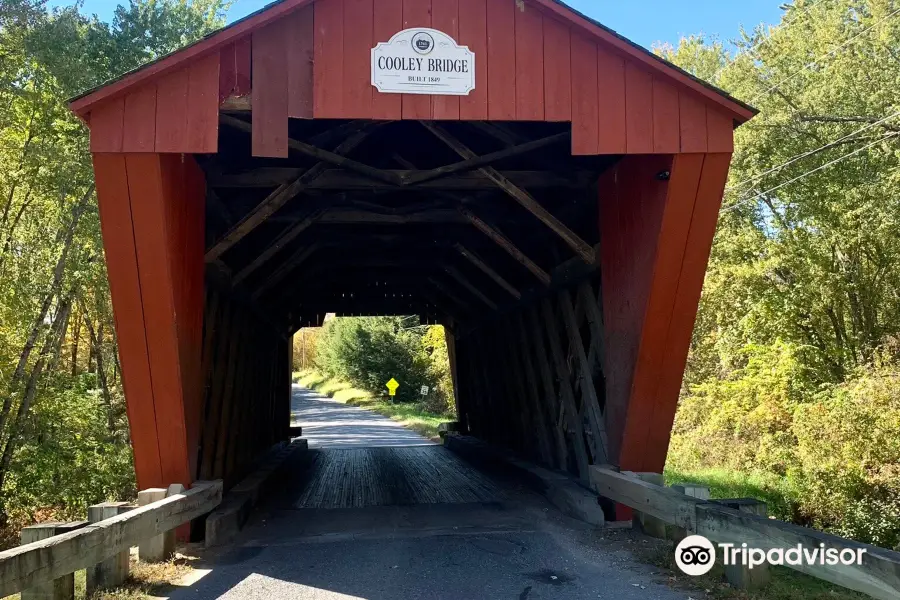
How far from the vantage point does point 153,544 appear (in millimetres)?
4855

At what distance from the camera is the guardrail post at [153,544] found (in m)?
4.82

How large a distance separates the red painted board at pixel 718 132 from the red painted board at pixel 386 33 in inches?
80.3

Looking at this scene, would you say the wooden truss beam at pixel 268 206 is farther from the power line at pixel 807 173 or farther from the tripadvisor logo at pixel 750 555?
the power line at pixel 807 173

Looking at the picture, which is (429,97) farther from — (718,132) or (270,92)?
(718,132)

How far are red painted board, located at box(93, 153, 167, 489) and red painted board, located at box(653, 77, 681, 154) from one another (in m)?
3.42

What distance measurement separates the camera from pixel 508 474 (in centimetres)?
918

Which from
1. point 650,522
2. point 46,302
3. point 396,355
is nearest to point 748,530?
point 650,522

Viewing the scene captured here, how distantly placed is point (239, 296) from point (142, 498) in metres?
3.34

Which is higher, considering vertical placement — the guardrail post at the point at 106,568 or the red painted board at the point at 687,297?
the red painted board at the point at 687,297

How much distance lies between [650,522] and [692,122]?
2.84 metres

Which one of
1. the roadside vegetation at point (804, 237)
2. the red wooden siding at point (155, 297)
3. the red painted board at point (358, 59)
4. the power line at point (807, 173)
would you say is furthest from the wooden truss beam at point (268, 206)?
the power line at point (807, 173)

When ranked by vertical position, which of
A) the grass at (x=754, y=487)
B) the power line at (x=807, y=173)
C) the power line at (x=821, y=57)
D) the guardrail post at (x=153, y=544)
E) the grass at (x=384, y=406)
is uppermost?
the power line at (x=821, y=57)

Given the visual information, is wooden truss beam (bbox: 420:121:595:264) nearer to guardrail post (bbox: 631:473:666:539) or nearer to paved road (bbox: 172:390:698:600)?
guardrail post (bbox: 631:473:666:539)

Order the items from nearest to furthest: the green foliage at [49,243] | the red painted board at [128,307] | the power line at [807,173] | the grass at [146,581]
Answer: the grass at [146,581]
the red painted board at [128,307]
the green foliage at [49,243]
the power line at [807,173]
